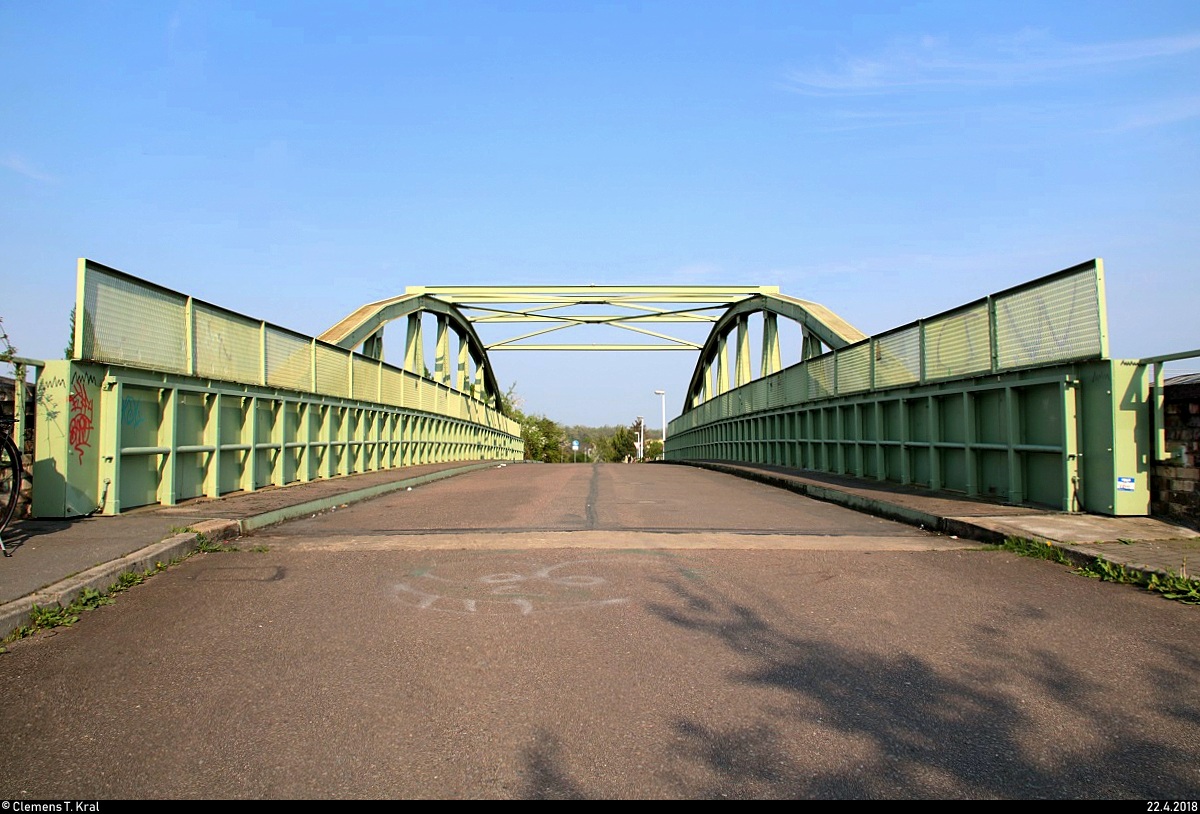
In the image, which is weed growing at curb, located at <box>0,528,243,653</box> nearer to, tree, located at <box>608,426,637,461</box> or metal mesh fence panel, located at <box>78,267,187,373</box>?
metal mesh fence panel, located at <box>78,267,187,373</box>

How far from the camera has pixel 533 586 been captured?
20.7 ft

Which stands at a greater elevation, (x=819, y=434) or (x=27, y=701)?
(x=819, y=434)

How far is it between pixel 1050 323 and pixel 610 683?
25.9 ft

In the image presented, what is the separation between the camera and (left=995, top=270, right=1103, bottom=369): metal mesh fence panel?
8.74m

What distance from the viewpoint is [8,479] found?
23.6 feet

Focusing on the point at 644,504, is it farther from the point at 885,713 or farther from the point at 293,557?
the point at 885,713

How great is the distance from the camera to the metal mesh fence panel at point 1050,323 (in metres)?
8.74

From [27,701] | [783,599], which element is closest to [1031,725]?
[783,599]

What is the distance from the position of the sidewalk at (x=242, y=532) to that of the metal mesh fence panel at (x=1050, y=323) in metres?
1.85

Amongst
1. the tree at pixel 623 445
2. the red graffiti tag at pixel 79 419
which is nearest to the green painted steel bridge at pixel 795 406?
the red graffiti tag at pixel 79 419

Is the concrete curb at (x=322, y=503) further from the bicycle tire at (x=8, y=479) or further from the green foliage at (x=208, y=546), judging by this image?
the bicycle tire at (x=8, y=479)

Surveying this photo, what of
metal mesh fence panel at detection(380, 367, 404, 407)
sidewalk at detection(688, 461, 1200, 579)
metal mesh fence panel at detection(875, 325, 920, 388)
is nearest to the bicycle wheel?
sidewalk at detection(688, 461, 1200, 579)

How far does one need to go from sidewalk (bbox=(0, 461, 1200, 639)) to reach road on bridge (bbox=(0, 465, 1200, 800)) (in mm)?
352

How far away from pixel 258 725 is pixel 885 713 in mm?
2877
